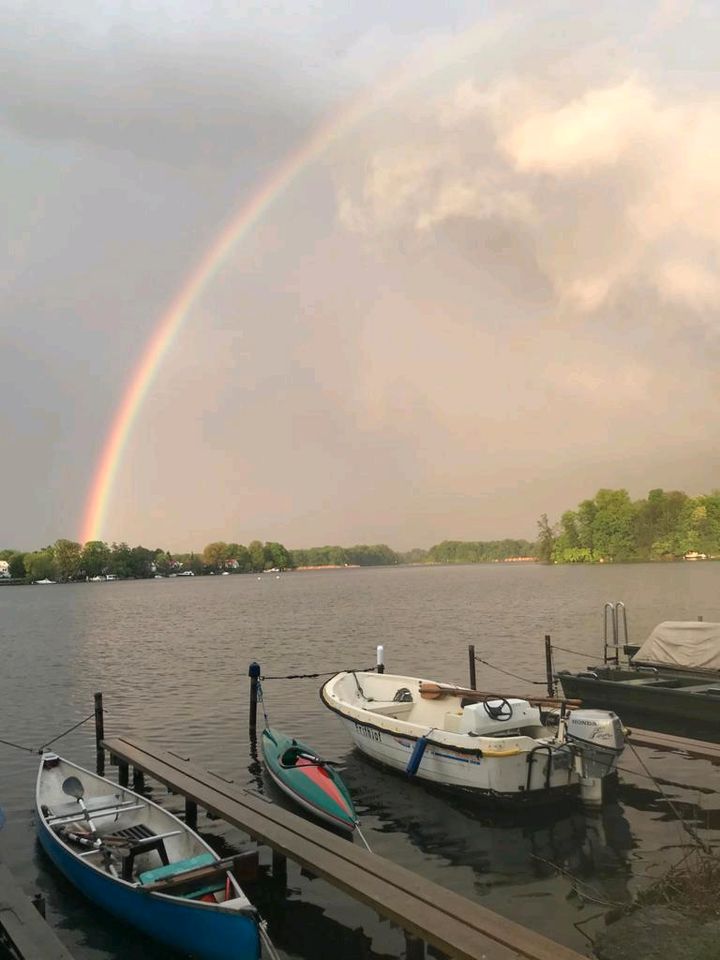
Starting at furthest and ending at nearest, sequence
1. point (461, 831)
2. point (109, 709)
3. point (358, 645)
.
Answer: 1. point (358, 645)
2. point (109, 709)
3. point (461, 831)

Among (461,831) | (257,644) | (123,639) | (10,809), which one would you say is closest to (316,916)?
(461,831)

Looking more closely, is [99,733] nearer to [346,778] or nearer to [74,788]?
[74,788]

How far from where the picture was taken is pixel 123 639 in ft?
216

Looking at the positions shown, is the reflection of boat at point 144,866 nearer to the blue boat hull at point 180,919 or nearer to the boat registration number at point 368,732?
the blue boat hull at point 180,919

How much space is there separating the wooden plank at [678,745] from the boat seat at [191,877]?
9.60 metres

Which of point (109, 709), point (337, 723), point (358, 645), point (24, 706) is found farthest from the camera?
point (358, 645)

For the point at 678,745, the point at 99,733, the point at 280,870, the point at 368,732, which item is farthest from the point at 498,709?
the point at 99,733

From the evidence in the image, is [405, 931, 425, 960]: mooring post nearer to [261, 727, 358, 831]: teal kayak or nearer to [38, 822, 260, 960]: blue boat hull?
[38, 822, 260, 960]: blue boat hull

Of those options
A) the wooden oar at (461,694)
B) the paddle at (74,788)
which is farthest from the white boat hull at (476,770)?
the paddle at (74,788)

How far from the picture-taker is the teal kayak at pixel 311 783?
51.6 ft

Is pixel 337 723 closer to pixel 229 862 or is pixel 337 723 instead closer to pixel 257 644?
pixel 229 862

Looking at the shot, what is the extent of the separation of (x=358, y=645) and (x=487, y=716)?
3753cm

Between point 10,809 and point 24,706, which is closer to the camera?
point 10,809

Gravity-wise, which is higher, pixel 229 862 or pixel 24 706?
pixel 229 862
